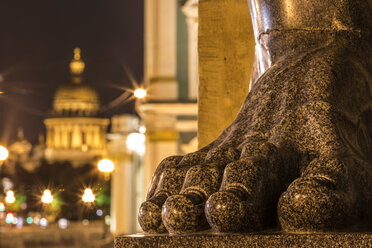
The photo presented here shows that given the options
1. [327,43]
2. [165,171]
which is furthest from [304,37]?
[165,171]

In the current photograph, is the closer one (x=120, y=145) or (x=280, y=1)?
(x=280, y=1)

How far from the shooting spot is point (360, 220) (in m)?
2.77

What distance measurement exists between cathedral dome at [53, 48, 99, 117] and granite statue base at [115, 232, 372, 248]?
135526 mm

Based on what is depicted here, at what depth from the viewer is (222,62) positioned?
534 centimetres

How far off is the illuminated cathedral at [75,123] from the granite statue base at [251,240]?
445ft

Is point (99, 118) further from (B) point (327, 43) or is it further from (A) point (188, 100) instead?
(B) point (327, 43)

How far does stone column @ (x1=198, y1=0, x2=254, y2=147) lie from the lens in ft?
17.0

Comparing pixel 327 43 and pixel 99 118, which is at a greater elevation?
pixel 99 118

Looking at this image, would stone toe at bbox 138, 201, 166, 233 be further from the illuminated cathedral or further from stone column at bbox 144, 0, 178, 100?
the illuminated cathedral

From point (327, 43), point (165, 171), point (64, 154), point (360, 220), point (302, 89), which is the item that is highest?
point (64, 154)

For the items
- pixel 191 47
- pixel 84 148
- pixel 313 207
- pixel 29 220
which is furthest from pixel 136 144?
pixel 84 148

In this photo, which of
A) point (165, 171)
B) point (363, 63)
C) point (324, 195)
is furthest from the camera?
point (363, 63)

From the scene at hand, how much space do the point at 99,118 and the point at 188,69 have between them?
11113 cm

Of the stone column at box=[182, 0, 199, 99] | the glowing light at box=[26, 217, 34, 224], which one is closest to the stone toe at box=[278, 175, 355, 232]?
the stone column at box=[182, 0, 199, 99]
